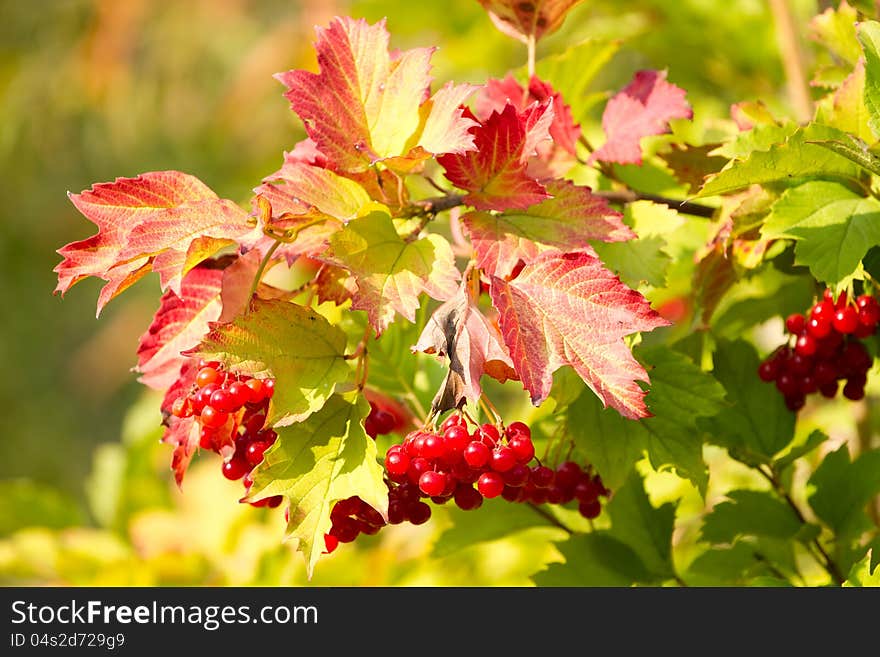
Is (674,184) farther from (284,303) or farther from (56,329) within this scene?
(56,329)

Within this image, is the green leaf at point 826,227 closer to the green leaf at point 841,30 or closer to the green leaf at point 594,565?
the green leaf at point 841,30

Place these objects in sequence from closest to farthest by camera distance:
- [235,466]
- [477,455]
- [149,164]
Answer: [477,455], [235,466], [149,164]

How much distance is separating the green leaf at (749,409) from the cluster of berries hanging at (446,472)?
31 cm

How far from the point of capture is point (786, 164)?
0.78 meters

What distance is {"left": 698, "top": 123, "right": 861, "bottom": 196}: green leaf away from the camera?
2.49 feet

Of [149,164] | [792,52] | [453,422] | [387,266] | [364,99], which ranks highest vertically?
[149,164]

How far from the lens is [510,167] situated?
792 millimetres

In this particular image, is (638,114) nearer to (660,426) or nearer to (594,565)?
(660,426)

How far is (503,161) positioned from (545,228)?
0.06 m

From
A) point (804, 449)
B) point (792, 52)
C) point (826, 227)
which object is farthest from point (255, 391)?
point (792, 52)

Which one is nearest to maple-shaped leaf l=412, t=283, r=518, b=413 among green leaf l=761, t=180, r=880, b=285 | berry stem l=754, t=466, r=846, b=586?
green leaf l=761, t=180, r=880, b=285

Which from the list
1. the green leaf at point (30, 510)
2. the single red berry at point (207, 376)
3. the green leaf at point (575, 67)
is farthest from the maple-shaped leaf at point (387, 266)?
the green leaf at point (30, 510)

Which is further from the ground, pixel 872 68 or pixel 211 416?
pixel 872 68

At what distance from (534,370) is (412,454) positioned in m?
0.11
